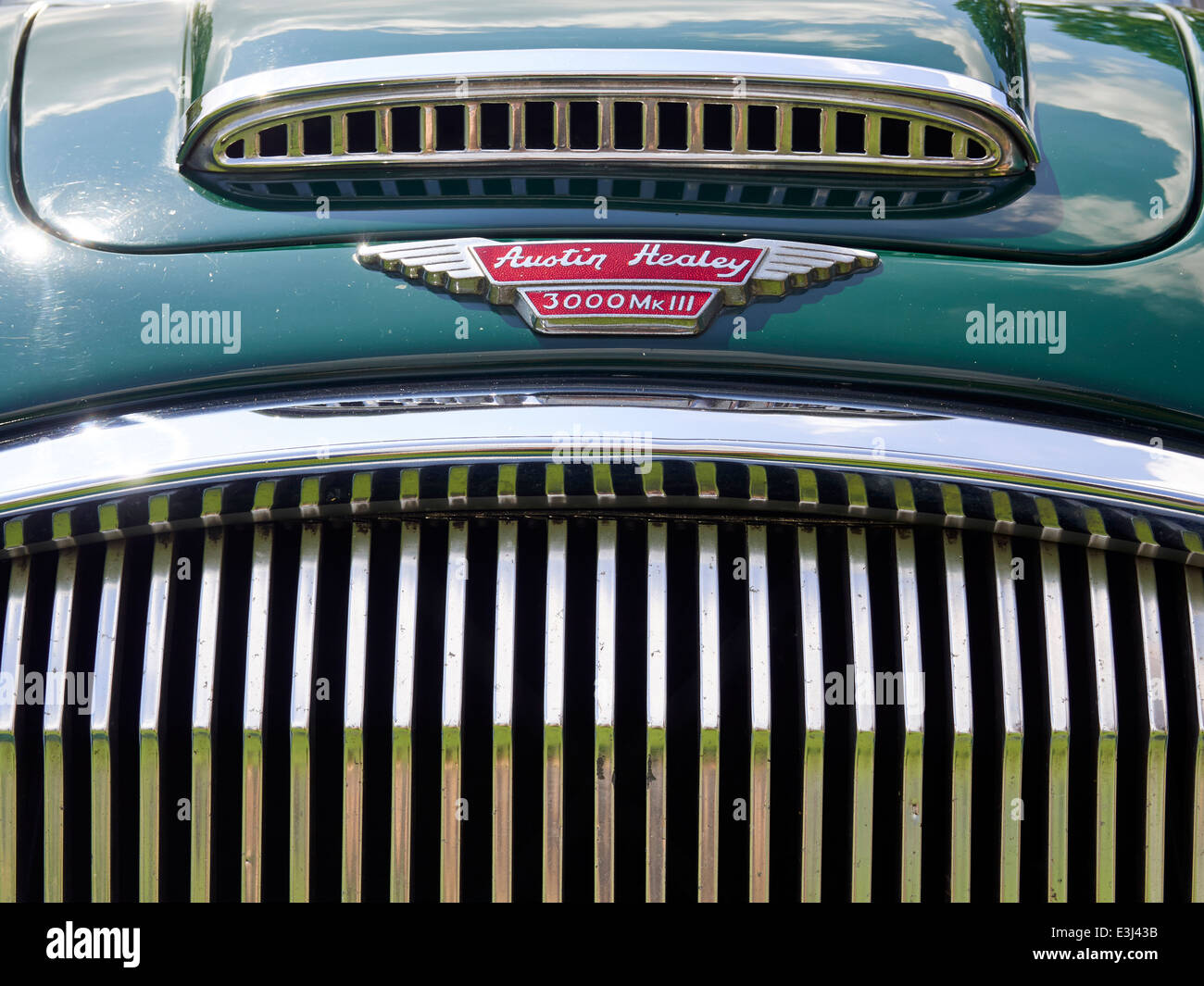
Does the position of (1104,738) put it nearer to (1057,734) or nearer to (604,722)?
(1057,734)

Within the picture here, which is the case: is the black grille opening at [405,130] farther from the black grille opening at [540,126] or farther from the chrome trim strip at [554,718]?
the chrome trim strip at [554,718]

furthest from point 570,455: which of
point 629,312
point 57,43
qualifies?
point 57,43

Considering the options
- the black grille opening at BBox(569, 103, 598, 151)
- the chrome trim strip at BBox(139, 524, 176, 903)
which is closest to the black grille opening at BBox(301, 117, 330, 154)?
the black grille opening at BBox(569, 103, 598, 151)

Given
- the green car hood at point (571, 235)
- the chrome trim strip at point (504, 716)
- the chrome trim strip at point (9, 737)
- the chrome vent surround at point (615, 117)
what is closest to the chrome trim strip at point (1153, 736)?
the green car hood at point (571, 235)

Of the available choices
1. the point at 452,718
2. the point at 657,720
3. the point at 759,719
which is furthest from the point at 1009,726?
the point at 452,718

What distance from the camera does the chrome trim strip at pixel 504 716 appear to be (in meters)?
1.45

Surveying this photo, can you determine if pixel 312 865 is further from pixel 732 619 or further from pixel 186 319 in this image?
pixel 186 319

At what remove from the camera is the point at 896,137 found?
5.79 ft

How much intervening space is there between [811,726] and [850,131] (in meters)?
0.84

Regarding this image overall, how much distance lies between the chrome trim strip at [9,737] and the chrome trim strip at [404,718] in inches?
17.8

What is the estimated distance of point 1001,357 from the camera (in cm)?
161
